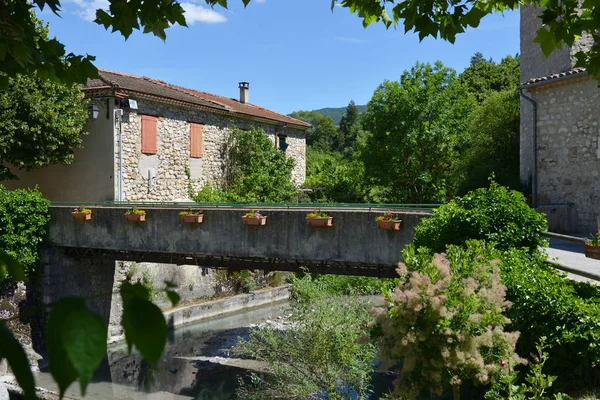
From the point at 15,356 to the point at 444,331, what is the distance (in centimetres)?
538

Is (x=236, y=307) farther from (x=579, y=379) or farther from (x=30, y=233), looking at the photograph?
(x=579, y=379)

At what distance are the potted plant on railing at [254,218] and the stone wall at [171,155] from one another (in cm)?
807

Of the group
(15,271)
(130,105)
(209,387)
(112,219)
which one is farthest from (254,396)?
(15,271)

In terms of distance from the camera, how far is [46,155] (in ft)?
57.2

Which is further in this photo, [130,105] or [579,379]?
[130,105]

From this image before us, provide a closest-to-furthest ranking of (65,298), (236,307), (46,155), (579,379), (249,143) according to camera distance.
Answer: (65,298), (579,379), (46,155), (236,307), (249,143)

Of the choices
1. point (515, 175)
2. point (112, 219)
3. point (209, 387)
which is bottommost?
point (209, 387)

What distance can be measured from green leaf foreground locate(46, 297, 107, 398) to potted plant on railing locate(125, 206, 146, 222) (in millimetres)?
12813

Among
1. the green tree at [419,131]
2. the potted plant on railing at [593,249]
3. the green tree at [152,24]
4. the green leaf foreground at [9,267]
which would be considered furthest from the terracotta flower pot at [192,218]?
the green tree at [419,131]

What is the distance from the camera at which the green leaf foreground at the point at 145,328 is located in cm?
74

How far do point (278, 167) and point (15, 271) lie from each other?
2248cm

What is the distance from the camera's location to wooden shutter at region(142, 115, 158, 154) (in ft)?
62.5

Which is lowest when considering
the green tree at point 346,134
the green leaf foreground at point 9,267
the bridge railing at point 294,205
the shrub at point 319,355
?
the shrub at point 319,355

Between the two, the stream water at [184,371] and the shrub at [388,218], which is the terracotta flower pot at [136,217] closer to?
the stream water at [184,371]
